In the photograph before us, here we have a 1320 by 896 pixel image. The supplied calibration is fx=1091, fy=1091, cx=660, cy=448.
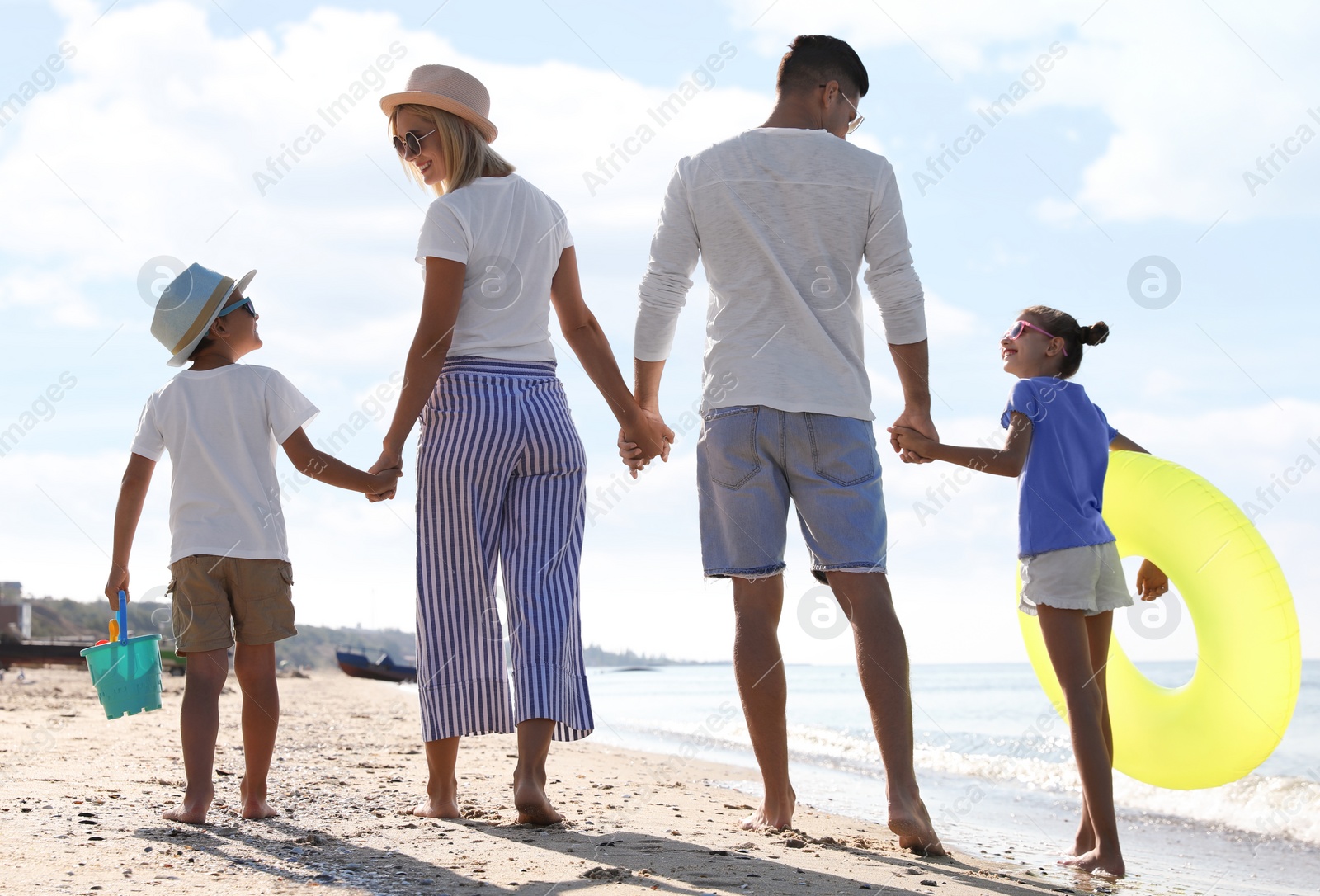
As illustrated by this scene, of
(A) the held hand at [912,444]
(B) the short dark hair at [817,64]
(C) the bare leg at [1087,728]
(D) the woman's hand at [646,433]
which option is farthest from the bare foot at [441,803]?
(B) the short dark hair at [817,64]

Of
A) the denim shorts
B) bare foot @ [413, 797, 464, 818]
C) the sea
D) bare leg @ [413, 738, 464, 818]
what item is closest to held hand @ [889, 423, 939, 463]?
the denim shorts

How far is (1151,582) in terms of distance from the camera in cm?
397

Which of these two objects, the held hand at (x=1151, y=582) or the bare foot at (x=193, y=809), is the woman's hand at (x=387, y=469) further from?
the held hand at (x=1151, y=582)

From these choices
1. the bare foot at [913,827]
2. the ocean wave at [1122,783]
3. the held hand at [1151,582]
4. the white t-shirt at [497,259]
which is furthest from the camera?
the ocean wave at [1122,783]

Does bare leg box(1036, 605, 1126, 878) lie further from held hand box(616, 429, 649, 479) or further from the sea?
held hand box(616, 429, 649, 479)

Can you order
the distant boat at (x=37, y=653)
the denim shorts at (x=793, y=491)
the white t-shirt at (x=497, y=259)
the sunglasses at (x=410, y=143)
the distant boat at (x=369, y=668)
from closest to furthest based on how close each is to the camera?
1. the denim shorts at (x=793, y=491)
2. the white t-shirt at (x=497, y=259)
3. the sunglasses at (x=410, y=143)
4. the distant boat at (x=37, y=653)
5. the distant boat at (x=369, y=668)

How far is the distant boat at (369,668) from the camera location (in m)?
34.9

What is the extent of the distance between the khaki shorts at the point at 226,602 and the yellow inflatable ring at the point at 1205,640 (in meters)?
2.48

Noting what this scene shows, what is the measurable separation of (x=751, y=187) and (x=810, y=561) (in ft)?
3.58

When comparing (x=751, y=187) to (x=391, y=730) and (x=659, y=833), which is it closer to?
(x=659, y=833)

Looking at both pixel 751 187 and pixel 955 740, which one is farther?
pixel 955 740

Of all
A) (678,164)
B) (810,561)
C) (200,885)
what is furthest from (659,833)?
(678,164)

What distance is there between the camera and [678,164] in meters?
3.33

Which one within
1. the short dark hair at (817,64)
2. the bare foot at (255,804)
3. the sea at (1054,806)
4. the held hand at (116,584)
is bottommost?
the sea at (1054,806)
